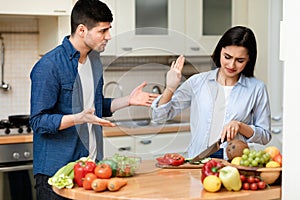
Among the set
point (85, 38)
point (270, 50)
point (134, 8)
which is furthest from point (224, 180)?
point (270, 50)

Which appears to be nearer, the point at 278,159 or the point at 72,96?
the point at 278,159

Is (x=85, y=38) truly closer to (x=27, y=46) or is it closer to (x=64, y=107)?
(x=64, y=107)

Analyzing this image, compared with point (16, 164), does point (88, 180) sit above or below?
above

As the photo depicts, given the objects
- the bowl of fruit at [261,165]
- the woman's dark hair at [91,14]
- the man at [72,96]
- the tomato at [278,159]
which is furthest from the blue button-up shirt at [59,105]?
the tomato at [278,159]

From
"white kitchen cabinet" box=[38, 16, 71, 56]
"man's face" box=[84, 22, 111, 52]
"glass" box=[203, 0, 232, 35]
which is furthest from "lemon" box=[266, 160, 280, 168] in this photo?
"glass" box=[203, 0, 232, 35]

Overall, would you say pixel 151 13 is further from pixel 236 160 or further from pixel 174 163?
pixel 236 160

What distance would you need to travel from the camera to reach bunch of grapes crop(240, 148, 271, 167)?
2307 mm

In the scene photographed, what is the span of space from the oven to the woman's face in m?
1.44

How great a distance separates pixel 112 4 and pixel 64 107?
159cm

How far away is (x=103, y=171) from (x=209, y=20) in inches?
94.6

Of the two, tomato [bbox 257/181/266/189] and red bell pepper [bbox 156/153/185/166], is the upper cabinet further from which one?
tomato [bbox 257/181/266/189]

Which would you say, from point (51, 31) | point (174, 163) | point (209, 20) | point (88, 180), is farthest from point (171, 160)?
point (209, 20)

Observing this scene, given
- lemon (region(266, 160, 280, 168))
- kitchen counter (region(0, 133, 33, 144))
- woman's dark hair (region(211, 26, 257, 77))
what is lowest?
kitchen counter (region(0, 133, 33, 144))

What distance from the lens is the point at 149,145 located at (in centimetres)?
270
